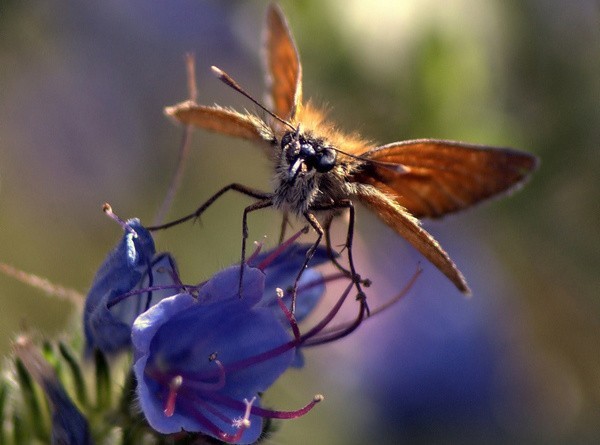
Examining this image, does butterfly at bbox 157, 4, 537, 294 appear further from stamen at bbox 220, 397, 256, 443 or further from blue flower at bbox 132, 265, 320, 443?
stamen at bbox 220, 397, 256, 443

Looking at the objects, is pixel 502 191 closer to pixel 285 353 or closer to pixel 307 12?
pixel 285 353

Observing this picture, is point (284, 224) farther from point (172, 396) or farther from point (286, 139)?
point (172, 396)

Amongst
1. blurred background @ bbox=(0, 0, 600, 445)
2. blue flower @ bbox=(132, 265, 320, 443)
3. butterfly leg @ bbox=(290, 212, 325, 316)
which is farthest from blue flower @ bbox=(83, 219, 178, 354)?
blurred background @ bbox=(0, 0, 600, 445)

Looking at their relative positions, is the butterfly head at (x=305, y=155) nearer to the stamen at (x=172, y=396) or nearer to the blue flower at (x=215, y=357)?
the blue flower at (x=215, y=357)

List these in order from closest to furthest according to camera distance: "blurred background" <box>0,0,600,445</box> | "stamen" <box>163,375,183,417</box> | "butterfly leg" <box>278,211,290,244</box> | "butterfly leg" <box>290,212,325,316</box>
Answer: "stamen" <box>163,375,183,417</box> < "butterfly leg" <box>290,212,325,316</box> < "butterfly leg" <box>278,211,290,244</box> < "blurred background" <box>0,0,600,445</box>

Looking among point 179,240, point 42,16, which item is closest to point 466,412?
point 179,240

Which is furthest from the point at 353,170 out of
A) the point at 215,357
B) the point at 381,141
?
the point at 381,141

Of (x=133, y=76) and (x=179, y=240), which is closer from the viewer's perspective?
(x=179, y=240)
